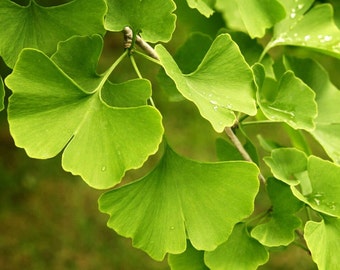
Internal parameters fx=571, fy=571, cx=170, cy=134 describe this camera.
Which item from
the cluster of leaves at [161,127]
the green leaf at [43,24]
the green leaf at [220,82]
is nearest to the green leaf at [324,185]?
the cluster of leaves at [161,127]

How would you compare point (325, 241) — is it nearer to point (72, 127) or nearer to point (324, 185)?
point (324, 185)

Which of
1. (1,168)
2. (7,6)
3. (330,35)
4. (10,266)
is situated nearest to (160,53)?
(7,6)

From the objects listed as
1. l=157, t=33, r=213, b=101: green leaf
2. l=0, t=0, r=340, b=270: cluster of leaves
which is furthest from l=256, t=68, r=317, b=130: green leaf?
l=157, t=33, r=213, b=101: green leaf

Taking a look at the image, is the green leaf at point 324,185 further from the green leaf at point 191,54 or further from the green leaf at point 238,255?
the green leaf at point 191,54

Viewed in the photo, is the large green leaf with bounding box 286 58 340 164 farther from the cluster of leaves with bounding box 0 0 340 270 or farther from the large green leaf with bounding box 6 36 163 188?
the large green leaf with bounding box 6 36 163 188

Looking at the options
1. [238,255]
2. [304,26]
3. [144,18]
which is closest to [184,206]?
[238,255]

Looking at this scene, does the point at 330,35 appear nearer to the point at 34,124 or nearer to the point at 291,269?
the point at 34,124
